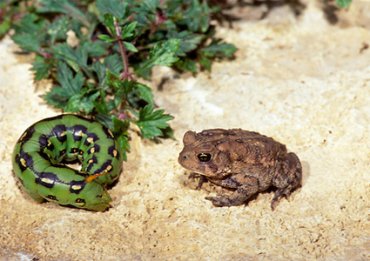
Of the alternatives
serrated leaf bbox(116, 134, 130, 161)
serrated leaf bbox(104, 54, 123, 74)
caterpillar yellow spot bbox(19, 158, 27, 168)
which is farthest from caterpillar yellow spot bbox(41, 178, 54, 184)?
serrated leaf bbox(104, 54, 123, 74)

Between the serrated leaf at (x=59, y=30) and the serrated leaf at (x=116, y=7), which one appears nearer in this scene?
the serrated leaf at (x=116, y=7)

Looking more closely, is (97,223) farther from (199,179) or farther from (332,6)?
(332,6)

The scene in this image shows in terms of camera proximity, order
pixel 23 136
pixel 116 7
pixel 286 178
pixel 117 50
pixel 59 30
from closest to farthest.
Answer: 1. pixel 286 178
2. pixel 23 136
3. pixel 116 7
4. pixel 117 50
5. pixel 59 30

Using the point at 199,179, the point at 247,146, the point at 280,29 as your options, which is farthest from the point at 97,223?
the point at 280,29

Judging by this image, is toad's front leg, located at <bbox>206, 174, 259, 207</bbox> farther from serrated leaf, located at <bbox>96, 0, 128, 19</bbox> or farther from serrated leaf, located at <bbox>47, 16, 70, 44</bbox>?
serrated leaf, located at <bbox>47, 16, 70, 44</bbox>

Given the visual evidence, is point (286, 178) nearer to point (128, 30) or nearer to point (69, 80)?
point (128, 30)

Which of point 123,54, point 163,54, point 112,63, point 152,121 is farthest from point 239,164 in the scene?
point 112,63

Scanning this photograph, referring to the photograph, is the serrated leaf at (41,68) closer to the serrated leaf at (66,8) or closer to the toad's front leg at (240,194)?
the serrated leaf at (66,8)

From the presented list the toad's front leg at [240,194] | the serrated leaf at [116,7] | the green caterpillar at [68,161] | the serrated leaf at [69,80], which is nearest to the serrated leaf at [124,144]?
the green caterpillar at [68,161]
